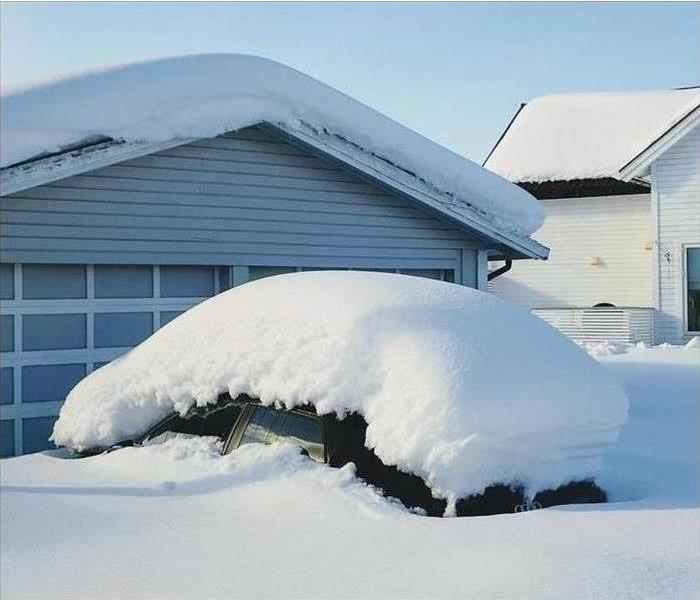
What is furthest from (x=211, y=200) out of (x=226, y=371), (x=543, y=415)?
(x=543, y=415)

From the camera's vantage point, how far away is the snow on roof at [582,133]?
912 inches

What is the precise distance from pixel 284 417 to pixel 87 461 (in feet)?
4.01

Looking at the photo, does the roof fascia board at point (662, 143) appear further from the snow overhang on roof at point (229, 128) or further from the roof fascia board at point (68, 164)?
the roof fascia board at point (68, 164)

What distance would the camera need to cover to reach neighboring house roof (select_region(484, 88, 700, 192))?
75.5ft

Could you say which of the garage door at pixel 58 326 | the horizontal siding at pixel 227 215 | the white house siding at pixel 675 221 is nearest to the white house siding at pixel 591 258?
the white house siding at pixel 675 221

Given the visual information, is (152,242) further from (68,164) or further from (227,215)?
(68,164)

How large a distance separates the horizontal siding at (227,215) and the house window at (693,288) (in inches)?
401

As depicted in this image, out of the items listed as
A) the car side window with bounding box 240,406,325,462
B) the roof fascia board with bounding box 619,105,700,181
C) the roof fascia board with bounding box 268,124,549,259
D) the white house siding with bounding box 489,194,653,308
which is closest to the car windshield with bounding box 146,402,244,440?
the car side window with bounding box 240,406,325,462

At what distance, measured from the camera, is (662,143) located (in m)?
20.1

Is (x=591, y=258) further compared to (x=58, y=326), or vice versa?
(x=591, y=258)

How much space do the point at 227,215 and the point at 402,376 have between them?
5442 mm

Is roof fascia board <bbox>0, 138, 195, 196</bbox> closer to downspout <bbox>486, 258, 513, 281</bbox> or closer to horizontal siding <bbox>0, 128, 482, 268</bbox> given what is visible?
horizontal siding <bbox>0, 128, 482, 268</bbox>

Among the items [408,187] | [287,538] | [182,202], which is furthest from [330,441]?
[408,187]

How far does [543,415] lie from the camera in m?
5.09
